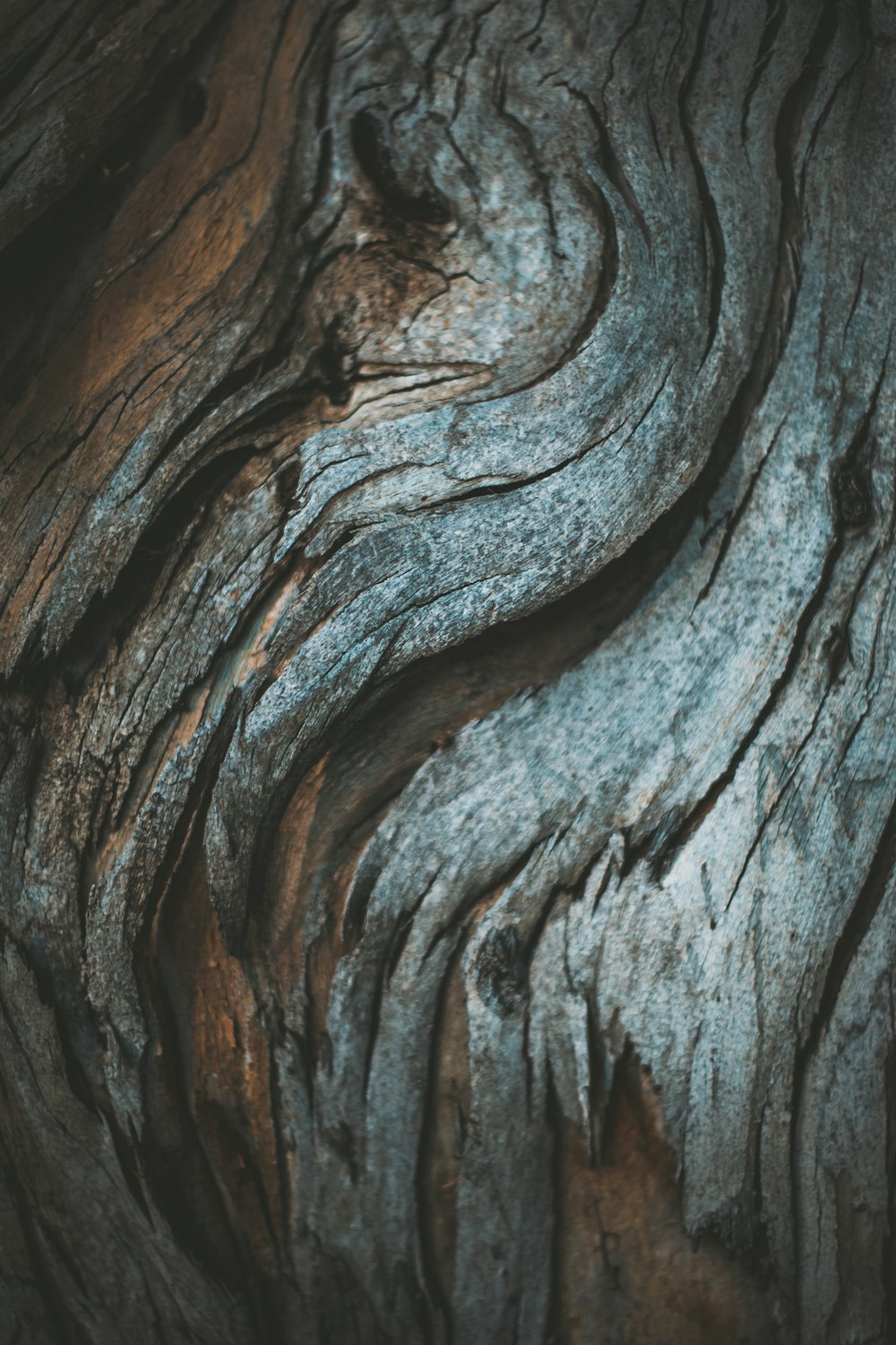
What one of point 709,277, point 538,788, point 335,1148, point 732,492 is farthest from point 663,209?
point 335,1148

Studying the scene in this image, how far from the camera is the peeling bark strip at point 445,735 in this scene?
1.19 metres

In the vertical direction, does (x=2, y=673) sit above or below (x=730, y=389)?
below

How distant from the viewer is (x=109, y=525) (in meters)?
1.22

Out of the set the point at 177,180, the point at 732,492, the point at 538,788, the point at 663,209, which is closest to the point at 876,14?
the point at 663,209

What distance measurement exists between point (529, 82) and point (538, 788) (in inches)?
40.0

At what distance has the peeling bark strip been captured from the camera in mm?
1194

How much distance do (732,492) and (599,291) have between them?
0.34 m

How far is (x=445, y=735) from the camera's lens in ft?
4.02

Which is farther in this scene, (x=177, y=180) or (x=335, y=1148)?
(x=177, y=180)

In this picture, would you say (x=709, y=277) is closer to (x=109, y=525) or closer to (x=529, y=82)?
(x=529, y=82)

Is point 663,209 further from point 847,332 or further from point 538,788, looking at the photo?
point 538,788

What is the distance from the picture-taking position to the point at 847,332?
1.29 m

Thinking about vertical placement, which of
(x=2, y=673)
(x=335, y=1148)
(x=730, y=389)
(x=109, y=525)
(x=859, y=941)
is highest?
Result: (x=730, y=389)

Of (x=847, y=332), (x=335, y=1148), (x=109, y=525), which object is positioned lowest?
(x=335, y=1148)
